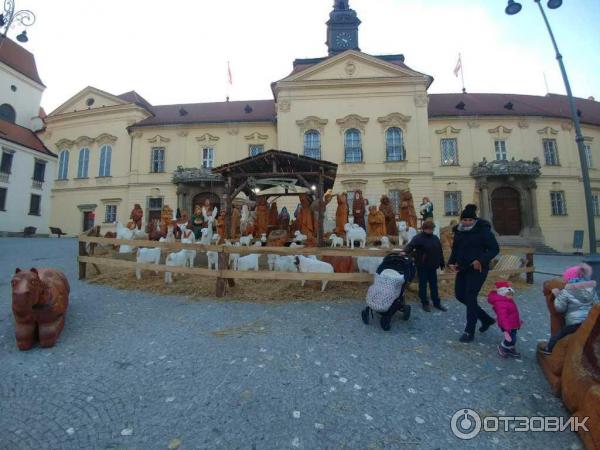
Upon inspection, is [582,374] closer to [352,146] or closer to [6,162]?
[352,146]

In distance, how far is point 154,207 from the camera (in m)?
25.6

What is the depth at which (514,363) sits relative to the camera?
3824mm

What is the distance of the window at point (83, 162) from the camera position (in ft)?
89.3

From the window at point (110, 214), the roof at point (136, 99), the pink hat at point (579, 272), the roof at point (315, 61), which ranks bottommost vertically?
the pink hat at point (579, 272)

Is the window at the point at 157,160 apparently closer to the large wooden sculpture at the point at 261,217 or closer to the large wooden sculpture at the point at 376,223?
the large wooden sculpture at the point at 261,217

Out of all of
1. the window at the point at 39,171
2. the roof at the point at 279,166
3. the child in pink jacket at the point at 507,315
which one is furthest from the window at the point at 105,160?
the child in pink jacket at the point at 507,315

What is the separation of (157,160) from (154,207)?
4217 millimetres

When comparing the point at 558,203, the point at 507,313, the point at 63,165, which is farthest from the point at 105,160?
the point at 558,203

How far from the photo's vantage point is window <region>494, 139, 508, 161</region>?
78.8ft

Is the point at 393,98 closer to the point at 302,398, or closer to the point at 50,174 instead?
the point at 302,398

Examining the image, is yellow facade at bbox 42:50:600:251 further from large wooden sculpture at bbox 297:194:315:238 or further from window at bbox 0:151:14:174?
large wooden sculpture at bbox 297:194:315:238

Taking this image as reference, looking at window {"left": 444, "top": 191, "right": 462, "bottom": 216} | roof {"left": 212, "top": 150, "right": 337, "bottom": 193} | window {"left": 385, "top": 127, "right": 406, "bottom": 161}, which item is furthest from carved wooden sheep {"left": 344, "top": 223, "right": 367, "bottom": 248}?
window {"left": 444, "top": 191, "right": 462, "bottom": 216}

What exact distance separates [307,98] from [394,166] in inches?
350

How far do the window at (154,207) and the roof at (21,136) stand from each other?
1156 cm
